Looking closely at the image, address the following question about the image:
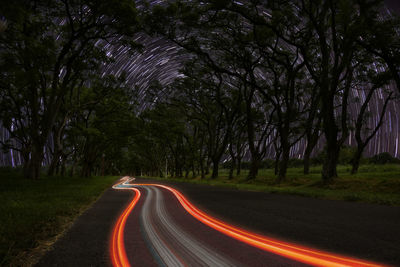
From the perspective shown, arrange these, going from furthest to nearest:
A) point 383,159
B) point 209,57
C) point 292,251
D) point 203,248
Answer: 1. point 383,159
2. point 209,57
3. point 203,248
4. point 292,251

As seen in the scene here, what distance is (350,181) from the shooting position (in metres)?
14.7

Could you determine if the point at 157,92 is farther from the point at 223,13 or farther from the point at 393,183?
the point at 393,183

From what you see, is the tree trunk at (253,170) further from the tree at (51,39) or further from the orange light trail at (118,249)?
the orange light trail at (118,249)

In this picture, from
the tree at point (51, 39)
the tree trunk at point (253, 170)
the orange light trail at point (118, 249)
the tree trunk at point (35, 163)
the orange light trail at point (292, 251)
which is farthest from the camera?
the tree trunk at point (253, 170)

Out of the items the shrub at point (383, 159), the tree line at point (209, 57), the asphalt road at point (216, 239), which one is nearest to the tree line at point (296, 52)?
the tree line at point (209, 57)

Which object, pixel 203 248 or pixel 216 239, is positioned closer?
pixel 203 248

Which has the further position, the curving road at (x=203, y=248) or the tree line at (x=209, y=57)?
the tree line at (x=209, y=57)

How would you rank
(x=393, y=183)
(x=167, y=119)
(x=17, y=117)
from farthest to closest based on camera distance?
(x=167, y=119) < (x=17, y=117) < (x=393, y=183)

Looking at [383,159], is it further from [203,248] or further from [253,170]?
[203,248]

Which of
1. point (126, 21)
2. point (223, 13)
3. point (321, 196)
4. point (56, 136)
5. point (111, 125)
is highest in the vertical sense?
point (223, 13)

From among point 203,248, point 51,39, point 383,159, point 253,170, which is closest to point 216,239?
point 203,248

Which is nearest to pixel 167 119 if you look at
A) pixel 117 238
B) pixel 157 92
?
pixel 157 92

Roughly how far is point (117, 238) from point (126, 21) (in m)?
15.5

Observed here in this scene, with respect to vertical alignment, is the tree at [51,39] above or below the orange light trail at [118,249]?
above
